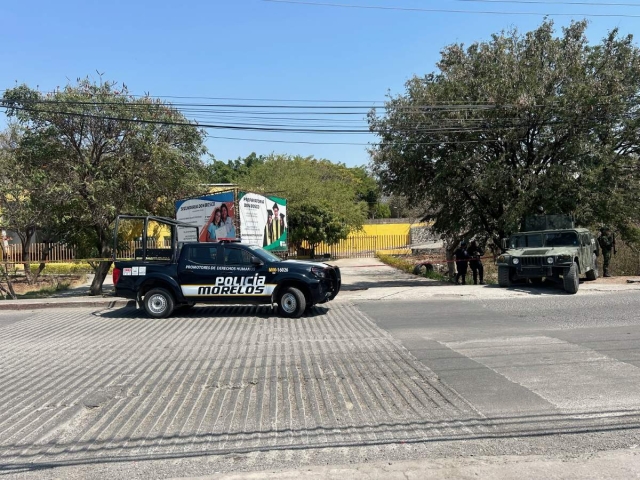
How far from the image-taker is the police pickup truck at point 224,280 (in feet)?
37.4

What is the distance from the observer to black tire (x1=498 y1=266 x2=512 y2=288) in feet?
51.5

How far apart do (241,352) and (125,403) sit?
2569 millimetres

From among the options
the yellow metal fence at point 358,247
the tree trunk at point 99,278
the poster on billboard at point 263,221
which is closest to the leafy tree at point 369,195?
the yellow metal fence at point 358,247

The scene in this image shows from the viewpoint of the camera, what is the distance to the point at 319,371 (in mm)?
6879

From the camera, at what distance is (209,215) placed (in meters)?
18.6

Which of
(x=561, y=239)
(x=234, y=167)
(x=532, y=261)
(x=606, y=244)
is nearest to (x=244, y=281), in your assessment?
(x=532, y=261)

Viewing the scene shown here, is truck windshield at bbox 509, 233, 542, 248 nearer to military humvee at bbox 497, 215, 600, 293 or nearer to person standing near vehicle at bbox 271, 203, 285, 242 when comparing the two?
military humvee at bbox 497, 215, 600, 293

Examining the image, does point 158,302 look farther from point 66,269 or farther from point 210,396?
point 66,269

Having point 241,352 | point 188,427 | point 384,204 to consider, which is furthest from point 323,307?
point 384,204

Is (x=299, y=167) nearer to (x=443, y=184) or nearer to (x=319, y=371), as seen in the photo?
(x=443, y=184)

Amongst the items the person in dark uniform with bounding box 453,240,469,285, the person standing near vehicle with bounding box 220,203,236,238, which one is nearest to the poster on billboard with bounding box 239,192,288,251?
the person standing near vehicle with bounding box 220,203,236,238

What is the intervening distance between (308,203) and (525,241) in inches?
758

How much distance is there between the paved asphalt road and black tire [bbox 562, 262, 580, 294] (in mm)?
3436

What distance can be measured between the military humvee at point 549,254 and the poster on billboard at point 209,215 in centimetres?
933
